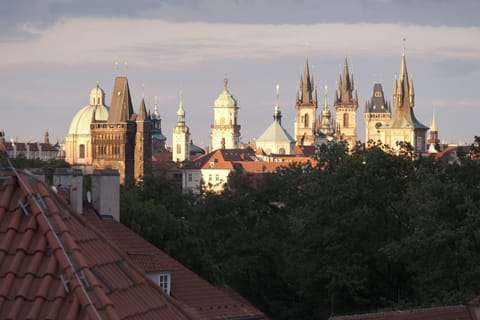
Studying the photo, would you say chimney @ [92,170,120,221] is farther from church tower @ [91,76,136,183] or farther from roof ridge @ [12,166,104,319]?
church tower @ [91,76,136,183]

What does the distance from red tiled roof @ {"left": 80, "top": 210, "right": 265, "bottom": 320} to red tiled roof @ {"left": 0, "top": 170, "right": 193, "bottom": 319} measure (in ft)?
46.3

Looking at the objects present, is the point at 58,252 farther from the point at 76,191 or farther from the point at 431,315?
the point at 431,315

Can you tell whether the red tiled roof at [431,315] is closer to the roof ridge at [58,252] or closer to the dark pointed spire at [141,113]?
the roof ridge at [58,252]

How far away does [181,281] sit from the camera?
2278 cm

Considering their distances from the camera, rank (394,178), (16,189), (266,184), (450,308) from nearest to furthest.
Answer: (16,189), (450,308), (394,178), (266,184)

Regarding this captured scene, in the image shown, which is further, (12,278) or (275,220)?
(275,220)

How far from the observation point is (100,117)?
636ft

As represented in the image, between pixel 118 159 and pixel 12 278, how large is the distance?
15709 centimetres

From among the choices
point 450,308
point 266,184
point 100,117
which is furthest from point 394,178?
point 100,117

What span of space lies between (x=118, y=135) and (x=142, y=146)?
6.29 metres

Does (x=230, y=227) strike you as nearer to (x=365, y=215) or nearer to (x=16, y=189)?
(x=365, y=215)

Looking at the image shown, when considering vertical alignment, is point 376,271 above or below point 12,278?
below

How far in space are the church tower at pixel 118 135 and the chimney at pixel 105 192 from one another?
138792 millimetres

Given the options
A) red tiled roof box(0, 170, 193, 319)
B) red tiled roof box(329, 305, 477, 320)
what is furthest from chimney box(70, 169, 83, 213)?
red tiled roof box(0, 170, 193, 319)
